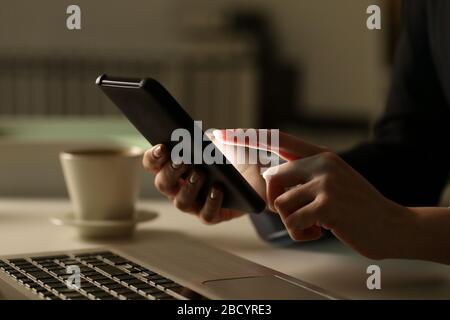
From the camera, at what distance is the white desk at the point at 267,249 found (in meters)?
0.70

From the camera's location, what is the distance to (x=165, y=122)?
0.70 m

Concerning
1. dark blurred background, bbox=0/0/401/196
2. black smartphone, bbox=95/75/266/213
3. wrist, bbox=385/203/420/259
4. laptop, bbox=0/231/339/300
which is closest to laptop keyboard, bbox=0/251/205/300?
laptop, bbox=0/231/339/300

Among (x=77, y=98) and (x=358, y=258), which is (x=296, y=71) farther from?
(x=358, y=258)

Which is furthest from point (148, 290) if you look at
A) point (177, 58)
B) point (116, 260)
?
point (177, 58)

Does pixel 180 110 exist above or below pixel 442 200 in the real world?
above

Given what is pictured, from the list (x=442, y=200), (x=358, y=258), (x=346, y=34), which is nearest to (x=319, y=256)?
(x=358, y=258)

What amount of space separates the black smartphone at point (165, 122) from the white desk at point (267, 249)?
3.9 inches

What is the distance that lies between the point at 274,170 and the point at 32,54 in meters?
3.63

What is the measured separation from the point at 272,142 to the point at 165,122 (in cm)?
10

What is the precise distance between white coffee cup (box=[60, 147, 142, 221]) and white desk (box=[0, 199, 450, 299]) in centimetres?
3

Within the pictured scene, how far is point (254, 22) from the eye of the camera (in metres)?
4.22

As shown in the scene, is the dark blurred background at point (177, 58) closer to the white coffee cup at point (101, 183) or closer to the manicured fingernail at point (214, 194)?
the white coffee cup at point (101, 183)

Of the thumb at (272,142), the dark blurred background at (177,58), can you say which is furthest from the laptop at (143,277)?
the dark blurred background at (177,58)

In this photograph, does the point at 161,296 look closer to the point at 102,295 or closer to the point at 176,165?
the point at 102,295
